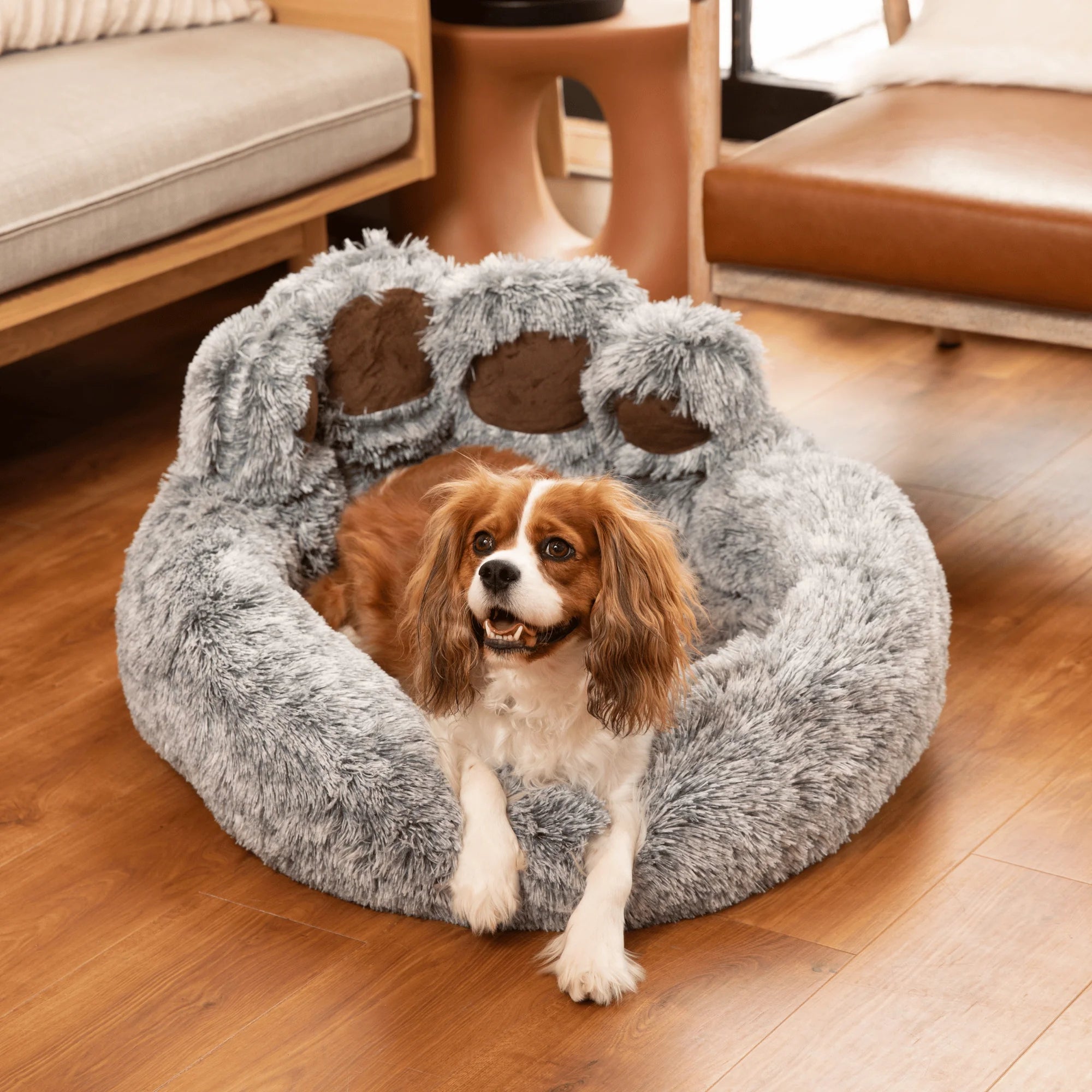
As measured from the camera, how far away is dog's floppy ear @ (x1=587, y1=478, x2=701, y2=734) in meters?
1.54

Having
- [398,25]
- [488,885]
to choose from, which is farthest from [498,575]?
[398,25]

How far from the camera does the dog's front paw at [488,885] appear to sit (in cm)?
153

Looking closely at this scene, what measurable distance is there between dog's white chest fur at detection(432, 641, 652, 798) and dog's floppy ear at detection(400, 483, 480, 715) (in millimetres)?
39

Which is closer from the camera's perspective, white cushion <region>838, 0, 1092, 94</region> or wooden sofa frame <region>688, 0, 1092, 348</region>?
wooden sofa frame <region>688, 0, 1092, 348</region>

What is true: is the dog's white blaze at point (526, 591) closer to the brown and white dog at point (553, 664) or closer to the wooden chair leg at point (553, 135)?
the brown and white dog at point (553, 664)

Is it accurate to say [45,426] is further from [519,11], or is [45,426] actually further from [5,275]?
[519,11]

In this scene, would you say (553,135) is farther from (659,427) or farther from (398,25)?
(659,427)

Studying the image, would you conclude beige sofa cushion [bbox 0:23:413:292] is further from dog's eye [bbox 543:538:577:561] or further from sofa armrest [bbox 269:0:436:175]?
dog's eye [bbox 543:538:577:561]

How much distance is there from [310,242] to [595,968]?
6.31ft

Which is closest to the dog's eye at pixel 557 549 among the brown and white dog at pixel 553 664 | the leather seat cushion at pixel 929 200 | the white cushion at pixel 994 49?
the brown and white dog at pixel 553 664

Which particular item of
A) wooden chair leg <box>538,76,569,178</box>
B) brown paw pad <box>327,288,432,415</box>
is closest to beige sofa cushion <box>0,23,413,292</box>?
brown paw pad <box>327,288,432,415</box>

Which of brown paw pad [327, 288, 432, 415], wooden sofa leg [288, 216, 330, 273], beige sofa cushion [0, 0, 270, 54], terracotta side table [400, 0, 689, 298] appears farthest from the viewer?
terracotta side table [400, 0, 689, 298]

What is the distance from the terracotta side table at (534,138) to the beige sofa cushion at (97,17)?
47 centimetres

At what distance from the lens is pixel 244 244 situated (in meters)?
2.86
